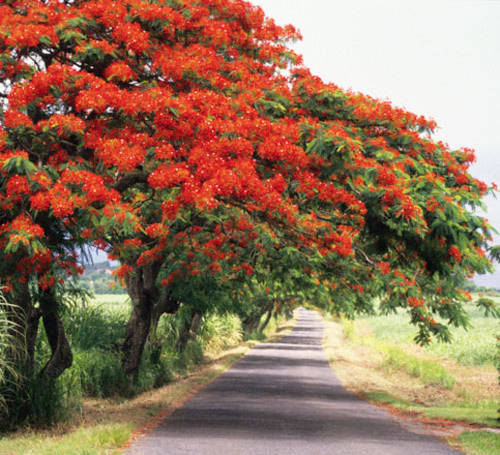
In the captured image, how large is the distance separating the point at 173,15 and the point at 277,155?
3.35m

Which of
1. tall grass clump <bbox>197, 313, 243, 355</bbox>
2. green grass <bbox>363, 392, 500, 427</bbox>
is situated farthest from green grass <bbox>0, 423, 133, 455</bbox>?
tall grass clump <bbox>197, 313, 243, 355</bbox>

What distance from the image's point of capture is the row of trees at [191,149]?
9.86 meters

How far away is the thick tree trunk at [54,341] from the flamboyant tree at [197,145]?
1.06ft

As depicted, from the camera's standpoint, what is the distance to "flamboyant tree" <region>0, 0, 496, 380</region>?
9.84m

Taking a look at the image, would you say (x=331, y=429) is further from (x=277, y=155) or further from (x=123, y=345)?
(x=123, y=345)

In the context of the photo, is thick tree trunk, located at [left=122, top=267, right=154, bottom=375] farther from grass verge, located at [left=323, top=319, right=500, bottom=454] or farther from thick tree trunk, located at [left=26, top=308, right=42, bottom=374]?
grass verge, located at [left=323, top=319, right=500, bottom=454]

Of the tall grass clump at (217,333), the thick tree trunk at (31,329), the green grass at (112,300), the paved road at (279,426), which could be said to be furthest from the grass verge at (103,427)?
the tall grass clump at (217,333)

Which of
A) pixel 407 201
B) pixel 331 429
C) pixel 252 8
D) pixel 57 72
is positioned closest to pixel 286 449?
pixel 331 429

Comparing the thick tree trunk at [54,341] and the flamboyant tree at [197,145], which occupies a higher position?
the flamboyant tree at [197,145]

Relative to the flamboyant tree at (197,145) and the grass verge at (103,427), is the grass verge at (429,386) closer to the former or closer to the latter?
the flamboyant tree at (197,145)

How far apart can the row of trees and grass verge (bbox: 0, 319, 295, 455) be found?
1.65 meters

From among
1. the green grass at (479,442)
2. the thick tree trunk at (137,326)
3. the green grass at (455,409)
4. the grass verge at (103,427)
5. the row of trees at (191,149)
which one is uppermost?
the row of trees at (191,149)

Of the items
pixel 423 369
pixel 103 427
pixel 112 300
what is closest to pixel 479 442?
pixel 103 427

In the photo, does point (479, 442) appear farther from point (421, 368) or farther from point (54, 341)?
point (421, 368)
